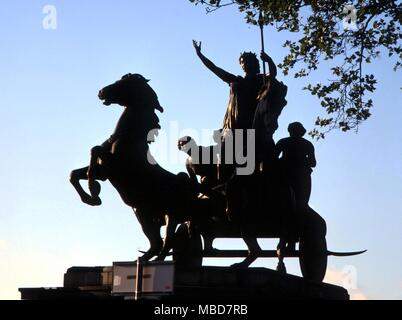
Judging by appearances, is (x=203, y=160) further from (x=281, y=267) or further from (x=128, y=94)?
(x=281, y=267)

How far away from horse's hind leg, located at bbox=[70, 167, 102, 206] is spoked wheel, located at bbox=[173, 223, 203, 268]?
1.64 m

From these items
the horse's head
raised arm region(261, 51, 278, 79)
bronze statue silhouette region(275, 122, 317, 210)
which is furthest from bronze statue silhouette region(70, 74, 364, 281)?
raised arm region(261, 51, 278, 79)

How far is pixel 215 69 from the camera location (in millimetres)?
16984

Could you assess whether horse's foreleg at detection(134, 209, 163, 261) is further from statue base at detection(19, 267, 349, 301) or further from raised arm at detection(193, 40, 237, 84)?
raised arm at detection(193, 40, 237, 84)

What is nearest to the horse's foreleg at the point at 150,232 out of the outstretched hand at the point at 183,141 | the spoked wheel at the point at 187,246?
the spoked wheel at the point at 187,246

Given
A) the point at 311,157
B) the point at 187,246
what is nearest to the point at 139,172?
the point at 187,246

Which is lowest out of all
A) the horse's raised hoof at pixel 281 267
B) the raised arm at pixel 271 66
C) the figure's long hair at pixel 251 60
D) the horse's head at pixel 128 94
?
the horse's raised hoof at pixel 281 267

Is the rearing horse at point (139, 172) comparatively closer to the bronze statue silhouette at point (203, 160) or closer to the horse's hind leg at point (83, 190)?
the horse's hind leg at point (83, 190)

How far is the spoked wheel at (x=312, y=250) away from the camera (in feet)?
52.9

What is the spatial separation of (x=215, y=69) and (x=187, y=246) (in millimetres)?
3092

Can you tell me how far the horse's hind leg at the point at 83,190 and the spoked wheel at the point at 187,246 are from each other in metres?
1.64

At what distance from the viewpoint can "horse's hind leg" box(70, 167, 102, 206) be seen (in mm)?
15070
